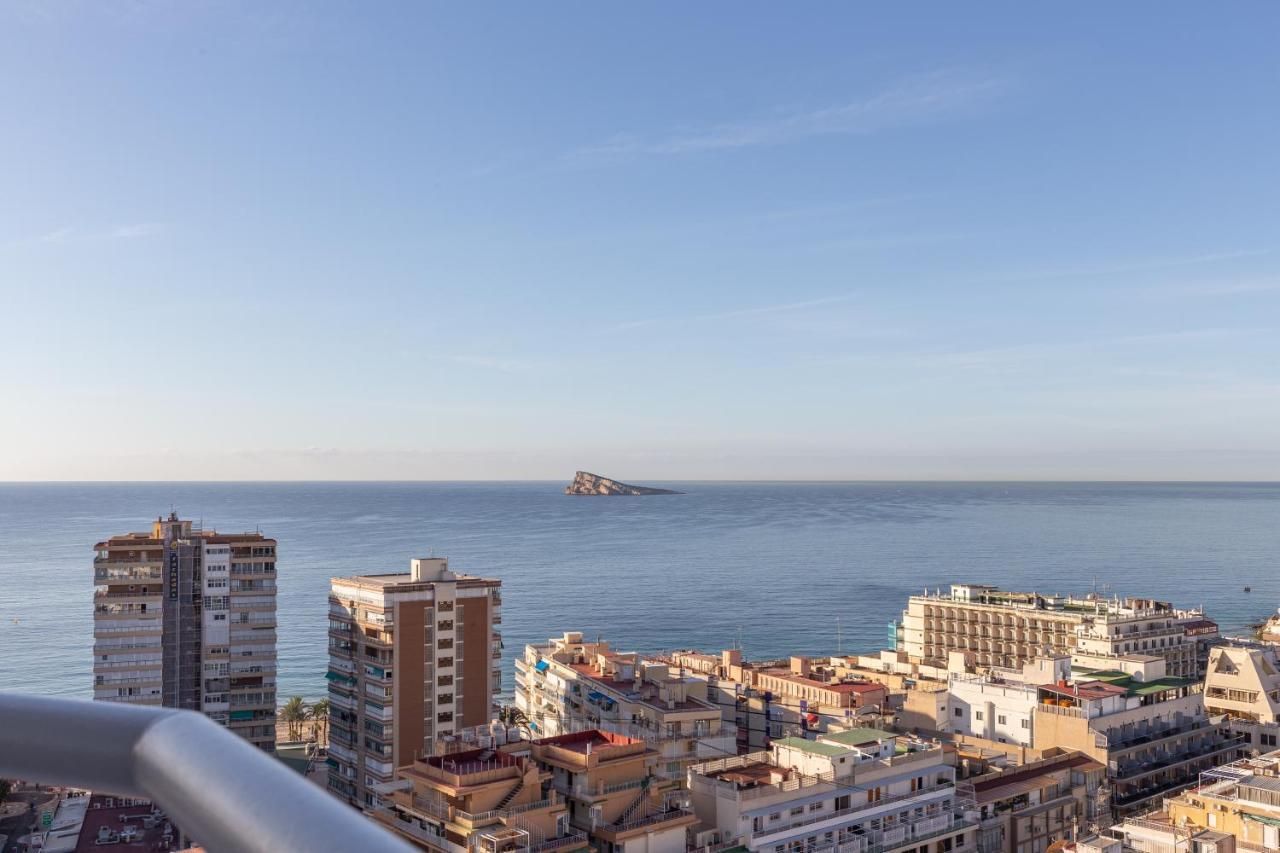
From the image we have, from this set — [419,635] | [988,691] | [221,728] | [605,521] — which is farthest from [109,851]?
[605,521]

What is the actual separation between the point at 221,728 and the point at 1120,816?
121ft

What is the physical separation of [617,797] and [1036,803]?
14116 millimetres

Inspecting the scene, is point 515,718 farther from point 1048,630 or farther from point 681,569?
point 681,569

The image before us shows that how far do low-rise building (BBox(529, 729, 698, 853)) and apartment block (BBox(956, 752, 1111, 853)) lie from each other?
952cm

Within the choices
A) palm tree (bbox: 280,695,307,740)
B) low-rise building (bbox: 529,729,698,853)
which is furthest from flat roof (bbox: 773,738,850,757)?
palm tree (bbox: 280,695,307,740)

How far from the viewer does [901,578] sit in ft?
342

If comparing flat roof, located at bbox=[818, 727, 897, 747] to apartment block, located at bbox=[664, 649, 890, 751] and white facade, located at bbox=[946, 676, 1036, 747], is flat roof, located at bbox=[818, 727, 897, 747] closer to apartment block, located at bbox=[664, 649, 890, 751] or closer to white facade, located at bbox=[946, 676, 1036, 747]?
apartment block, located at bbox=[664, 649, 890, 751]

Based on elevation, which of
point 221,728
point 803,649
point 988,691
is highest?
point 221,728

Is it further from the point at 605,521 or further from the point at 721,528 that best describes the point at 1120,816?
the point at 605,521

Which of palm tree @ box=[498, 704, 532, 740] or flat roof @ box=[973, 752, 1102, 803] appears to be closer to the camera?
flat roof @ box=[973, 752, 1102, 803]

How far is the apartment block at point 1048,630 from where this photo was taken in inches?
1981

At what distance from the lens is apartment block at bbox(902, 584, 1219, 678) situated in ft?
165

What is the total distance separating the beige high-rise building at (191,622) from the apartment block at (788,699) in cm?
1818

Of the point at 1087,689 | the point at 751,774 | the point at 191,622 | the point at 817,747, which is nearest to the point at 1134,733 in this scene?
the point at 1087,689
